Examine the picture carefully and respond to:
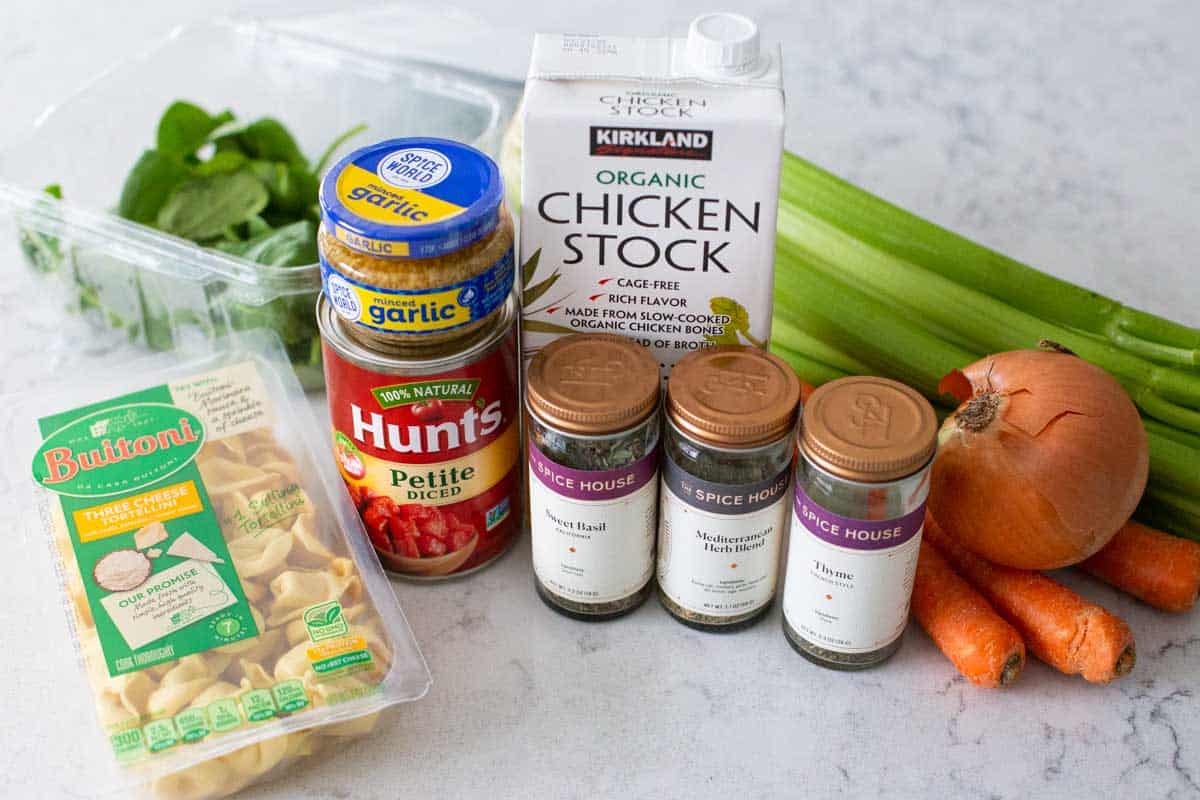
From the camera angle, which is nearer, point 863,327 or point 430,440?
point 430,440

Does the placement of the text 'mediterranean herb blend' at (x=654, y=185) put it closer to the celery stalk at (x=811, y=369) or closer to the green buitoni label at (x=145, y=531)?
the celery stalk at (x=811, y=369)

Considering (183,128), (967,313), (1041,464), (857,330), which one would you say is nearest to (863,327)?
(857,330)

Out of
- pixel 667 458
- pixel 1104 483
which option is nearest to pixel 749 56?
pixel 667 458

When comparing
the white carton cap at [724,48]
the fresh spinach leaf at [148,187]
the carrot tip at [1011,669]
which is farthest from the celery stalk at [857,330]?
the fresh spinach leaf at [148,187]

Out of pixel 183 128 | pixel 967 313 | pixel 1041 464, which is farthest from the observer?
pixel 183 128

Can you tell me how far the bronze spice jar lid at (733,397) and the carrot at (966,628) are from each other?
0.27 m

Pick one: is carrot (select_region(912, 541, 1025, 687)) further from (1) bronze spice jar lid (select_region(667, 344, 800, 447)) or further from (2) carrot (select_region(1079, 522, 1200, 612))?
(1) bronze spice jar lid (select_region(667, 344, 800, 447))

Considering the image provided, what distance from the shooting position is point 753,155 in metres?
1.23

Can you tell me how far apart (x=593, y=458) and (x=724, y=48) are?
39cm

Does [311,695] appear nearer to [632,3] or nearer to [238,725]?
[238,725]

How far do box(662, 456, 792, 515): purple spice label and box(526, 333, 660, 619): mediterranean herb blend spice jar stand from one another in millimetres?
33

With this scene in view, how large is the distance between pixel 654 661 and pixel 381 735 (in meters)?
0.28

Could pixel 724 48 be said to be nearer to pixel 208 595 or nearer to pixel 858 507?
pixel 858 507

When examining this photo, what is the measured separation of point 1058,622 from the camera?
1325 mm
